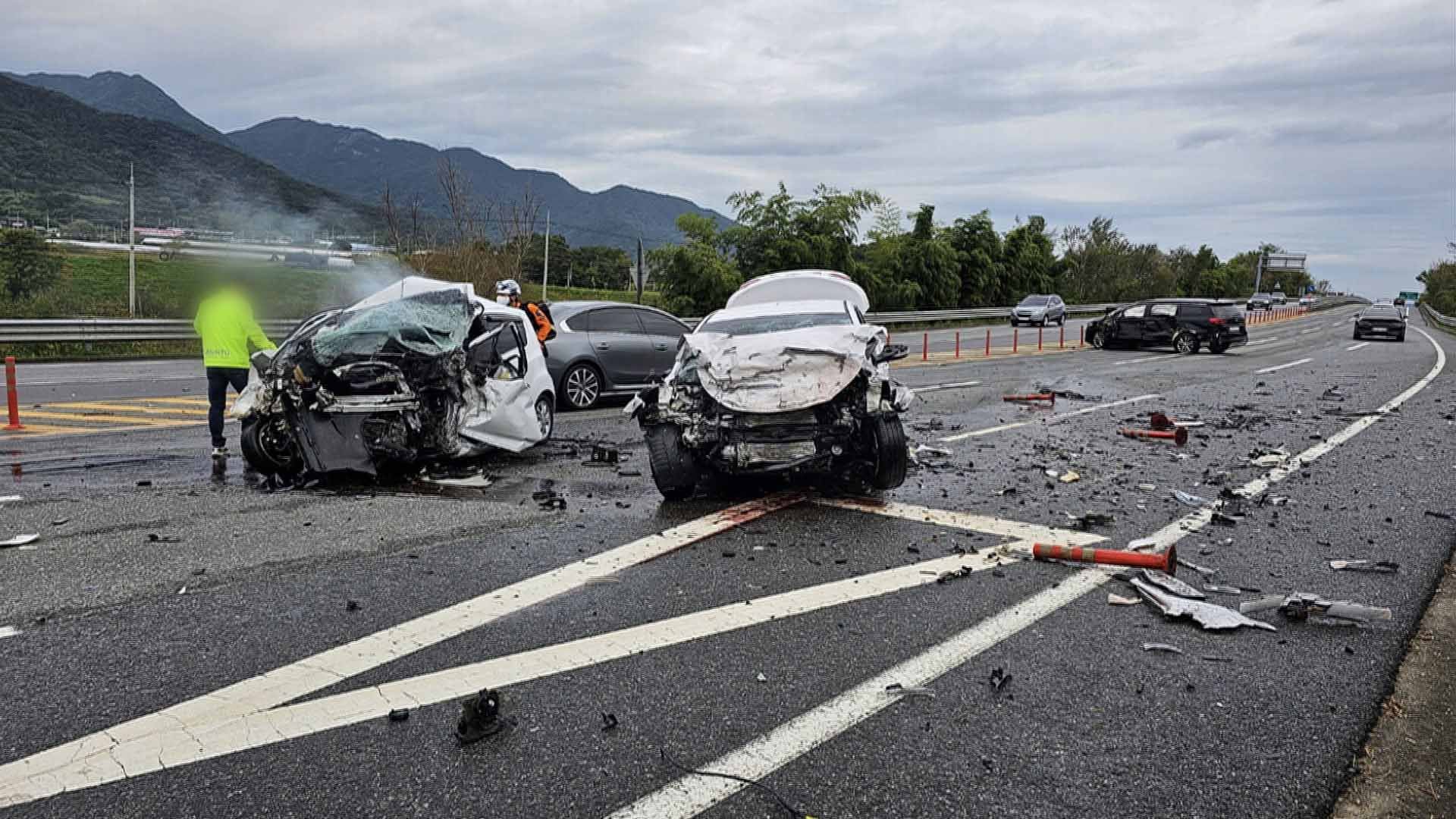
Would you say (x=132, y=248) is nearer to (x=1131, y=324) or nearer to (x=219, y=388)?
(x=219, y=388)

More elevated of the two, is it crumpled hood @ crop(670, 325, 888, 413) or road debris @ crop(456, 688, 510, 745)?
crumpled hood @ crop(670, 325, 888, 413)

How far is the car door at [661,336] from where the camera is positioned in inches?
557

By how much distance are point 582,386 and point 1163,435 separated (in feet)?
24.6

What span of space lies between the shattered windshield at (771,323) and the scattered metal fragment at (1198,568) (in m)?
3.40

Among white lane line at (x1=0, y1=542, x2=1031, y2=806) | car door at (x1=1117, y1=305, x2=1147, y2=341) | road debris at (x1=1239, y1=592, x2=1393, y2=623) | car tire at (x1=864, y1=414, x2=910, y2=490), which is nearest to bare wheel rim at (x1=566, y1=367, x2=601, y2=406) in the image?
car tire at (x1=864, y1=414, x2=910, y2=490)

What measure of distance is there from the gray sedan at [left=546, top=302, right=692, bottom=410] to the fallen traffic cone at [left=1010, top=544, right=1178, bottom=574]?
773cm

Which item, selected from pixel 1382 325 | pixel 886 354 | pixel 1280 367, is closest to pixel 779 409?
pixel 886 354

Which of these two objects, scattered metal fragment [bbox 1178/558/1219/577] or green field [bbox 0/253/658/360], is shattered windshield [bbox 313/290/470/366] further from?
scattered metal fragment [bbox 1178/558/1219/577]

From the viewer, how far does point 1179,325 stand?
27312 millimetres

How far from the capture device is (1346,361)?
2383cm

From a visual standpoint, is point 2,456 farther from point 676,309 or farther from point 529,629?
point 676,309

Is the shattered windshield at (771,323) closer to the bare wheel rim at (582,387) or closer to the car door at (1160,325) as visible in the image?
the bare wheel rim at (582,387)

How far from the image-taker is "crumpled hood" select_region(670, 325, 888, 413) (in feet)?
22.9

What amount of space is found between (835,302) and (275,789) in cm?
667
